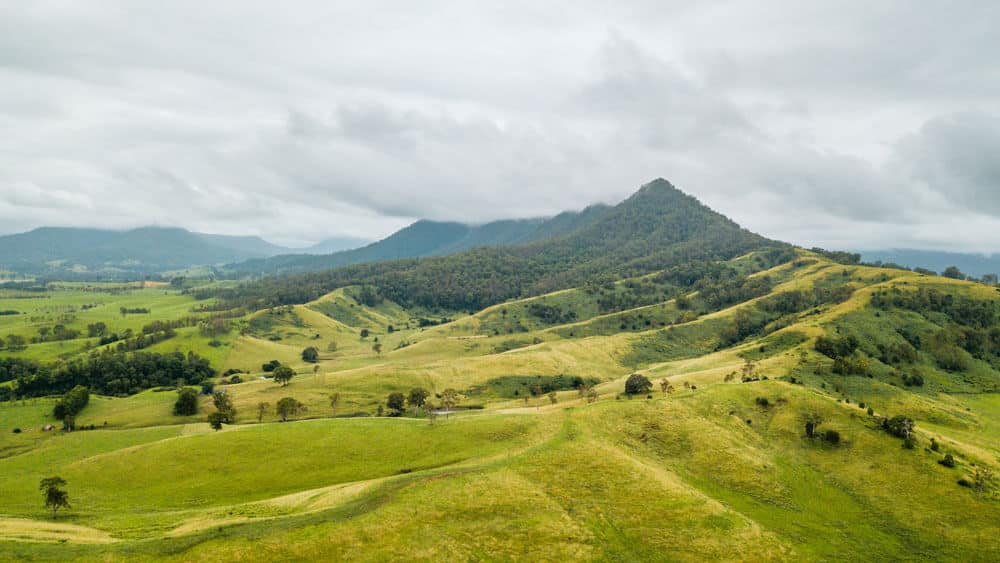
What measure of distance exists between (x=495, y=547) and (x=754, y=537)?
3602cm

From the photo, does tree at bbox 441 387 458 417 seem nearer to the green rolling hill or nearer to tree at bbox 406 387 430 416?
tree at bbox 406 387 430 416

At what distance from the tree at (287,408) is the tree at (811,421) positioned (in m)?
134

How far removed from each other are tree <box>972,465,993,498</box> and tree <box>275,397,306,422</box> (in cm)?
15418

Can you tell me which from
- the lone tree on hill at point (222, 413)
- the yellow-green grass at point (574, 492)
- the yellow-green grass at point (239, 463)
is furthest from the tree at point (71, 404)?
the yellow-green grass at point (574, 492)

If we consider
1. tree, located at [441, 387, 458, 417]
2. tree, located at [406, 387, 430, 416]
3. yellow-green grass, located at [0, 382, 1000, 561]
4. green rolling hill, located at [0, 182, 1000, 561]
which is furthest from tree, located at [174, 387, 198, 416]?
tree, located at [441, 387, 458, 417]

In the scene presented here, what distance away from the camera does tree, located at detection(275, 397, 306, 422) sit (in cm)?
14812

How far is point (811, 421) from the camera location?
340ft

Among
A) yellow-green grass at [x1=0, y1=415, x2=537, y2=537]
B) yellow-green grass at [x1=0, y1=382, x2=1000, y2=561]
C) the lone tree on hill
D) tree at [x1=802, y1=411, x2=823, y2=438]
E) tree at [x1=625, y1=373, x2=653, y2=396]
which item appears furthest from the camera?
tree at [x1=625, y1=373, x2=653, y2=396]

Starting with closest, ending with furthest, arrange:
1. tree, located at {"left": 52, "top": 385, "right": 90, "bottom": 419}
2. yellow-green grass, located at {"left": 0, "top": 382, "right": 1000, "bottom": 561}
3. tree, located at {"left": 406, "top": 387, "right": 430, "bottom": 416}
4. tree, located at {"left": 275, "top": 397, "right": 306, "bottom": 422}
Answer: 1. yellow-green grass, located at {"left": 0, "top": 382, "right": 1000, "bottom": 561}
2. tree, located at {"left": 275, "top": 397, "right": 306, "bottom": 422}
3. tree, located at {"left": 406, "top": 387, "right": 430, "bottom": 416}
4. tree, located at {"left": 52, "top": 385, "right": 90, "bottom": 419}

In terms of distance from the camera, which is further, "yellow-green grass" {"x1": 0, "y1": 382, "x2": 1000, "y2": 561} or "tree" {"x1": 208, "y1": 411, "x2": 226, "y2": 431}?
"tree" {"x1": 208, "y1": 411, "x2": 226, "y2": 431}

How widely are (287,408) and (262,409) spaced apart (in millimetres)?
8270

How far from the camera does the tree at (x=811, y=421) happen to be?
101 meters

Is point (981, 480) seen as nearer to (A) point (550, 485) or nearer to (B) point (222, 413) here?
(A) point (550, 485)

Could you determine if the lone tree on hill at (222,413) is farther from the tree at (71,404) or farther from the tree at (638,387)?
the tree at (638,387)
